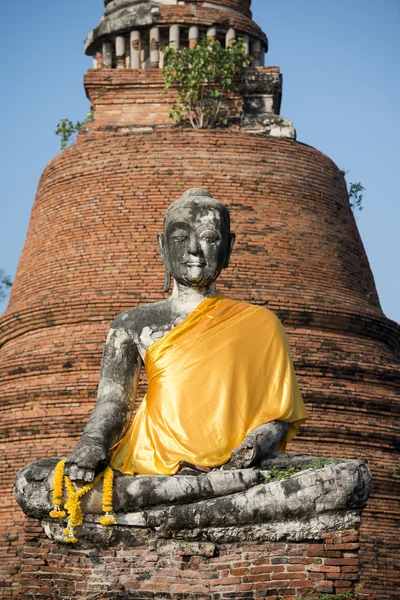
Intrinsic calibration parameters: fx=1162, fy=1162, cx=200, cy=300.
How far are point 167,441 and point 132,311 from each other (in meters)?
1.17

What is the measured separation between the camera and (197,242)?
323 inches

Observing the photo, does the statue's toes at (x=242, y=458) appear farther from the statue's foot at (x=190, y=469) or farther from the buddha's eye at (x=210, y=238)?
the buddha's eye at (x=210, y=238)

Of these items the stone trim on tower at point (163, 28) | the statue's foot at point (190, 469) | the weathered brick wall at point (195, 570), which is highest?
the stone trim on tower at point (163, 28)

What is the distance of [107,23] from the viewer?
2017cm

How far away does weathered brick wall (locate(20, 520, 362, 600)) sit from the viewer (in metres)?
6.82

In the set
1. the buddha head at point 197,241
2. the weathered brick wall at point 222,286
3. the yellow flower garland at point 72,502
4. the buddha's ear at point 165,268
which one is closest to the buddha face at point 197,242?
the buddha head at point 197,241

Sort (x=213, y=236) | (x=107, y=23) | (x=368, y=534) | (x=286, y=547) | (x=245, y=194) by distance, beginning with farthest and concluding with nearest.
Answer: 1. (x=107, y=23)
2. (x=245, y=194)
3. (x=368, y=534)
4. (x=213, y=236)
5. (x=286, y=547)

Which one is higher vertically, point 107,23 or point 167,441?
point 107,23

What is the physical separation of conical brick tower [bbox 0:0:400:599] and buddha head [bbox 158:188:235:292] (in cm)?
622

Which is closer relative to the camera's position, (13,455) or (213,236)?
(213,236)

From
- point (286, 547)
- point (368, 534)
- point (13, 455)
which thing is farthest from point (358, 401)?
point (286, 547)

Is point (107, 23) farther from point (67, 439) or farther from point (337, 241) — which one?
point (67, 439)

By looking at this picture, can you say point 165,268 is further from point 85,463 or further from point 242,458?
point 85,463

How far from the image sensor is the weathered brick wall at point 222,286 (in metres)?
14.4
